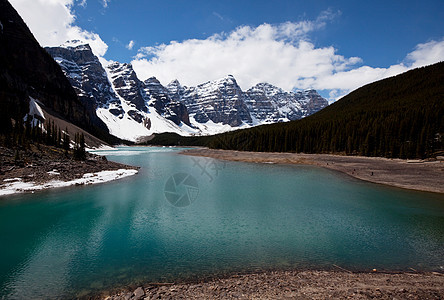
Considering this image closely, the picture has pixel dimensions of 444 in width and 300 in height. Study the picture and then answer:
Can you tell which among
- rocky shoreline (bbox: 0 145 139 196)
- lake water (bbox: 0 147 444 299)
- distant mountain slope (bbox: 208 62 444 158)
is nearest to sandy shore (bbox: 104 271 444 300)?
lake water (bbox: 0 147 444 299)

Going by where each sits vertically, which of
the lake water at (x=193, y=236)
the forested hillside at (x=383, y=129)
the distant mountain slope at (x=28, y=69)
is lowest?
the lake water at (x=193, y=236)

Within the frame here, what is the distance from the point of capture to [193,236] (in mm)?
12820

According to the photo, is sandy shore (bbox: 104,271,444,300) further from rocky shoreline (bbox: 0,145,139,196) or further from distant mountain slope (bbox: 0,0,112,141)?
distant mountain slope (bbox: 0,0,112,141)

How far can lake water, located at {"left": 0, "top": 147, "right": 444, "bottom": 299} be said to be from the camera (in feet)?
30.0

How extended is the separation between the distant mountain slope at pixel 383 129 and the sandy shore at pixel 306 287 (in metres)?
55.8

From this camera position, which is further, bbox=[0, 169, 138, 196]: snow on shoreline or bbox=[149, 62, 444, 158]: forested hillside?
bbox=[149, 62, 444, 158]: forested hillside

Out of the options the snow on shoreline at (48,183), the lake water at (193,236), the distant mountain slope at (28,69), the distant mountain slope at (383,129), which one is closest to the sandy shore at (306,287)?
the lake water at (193,236)

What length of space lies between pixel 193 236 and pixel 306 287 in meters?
7.05

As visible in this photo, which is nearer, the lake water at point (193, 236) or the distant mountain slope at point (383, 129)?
the lake water at point (193, 236)

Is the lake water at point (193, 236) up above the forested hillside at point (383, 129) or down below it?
below

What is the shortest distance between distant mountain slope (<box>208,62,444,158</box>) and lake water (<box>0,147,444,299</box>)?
40004 millimetres

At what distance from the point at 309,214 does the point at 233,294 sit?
1178cm

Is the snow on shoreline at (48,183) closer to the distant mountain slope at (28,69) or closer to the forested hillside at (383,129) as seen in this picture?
the forested hillside at (383,129)

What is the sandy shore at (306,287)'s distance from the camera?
6.96 metres
